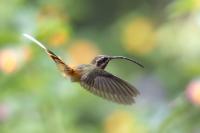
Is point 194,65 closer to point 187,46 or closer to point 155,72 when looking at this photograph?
point 187,46

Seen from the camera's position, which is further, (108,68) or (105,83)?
(108,68)

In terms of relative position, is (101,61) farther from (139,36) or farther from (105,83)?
(139,36)

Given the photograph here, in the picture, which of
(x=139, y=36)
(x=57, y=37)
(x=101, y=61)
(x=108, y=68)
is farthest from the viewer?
(x=139, y=36)

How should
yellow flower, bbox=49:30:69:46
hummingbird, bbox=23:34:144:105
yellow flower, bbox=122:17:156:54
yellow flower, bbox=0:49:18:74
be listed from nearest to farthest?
1. hummingbird, bbox=23:34:144:105
2. yellow flower, bbox=49:30:69:46
3. yellow flower, bbox=0:49:18:74
4. yellow flower, bbox=122:17:156:54

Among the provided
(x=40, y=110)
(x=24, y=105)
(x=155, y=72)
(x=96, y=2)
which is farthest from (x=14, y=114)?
(x=96, y=2)

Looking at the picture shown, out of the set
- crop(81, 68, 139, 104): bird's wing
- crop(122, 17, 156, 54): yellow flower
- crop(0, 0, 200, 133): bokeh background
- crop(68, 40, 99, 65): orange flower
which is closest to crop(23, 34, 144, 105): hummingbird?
crop(81, 68, 139, 104): bird's wing

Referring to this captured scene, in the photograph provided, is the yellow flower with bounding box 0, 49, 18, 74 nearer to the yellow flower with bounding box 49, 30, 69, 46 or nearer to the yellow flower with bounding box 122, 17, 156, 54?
the yellow flower with bounding box 49, 30, 69, 46

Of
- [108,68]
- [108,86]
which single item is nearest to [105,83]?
[108,86]

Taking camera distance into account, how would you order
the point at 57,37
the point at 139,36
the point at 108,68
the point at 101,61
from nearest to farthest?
the point at 101,61, the point at 57,37, the point at 108,68, the point at 139,36
